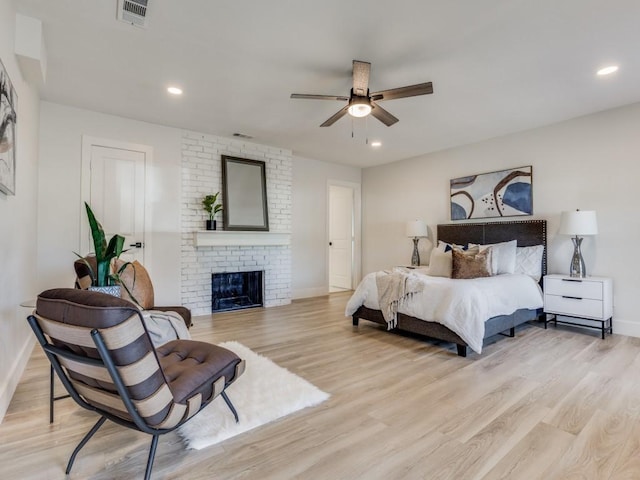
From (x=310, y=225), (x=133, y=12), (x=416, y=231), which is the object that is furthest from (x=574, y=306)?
(x=133, y=12)

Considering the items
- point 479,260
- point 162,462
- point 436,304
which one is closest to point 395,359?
point 436,304

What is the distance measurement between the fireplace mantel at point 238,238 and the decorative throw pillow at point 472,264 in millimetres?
2711

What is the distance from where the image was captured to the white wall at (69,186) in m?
3.69

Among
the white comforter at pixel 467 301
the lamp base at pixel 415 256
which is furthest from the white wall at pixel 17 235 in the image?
the lamp base at pixel 415 256

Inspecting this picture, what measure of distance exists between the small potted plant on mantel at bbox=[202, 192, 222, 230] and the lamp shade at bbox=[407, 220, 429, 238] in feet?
10.3

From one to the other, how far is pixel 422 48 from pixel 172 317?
2825 millimetres

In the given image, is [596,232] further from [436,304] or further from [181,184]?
[181,184]

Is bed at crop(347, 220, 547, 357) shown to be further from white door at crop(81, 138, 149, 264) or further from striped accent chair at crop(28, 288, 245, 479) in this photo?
white door at crop(81, 138, 149, 264)

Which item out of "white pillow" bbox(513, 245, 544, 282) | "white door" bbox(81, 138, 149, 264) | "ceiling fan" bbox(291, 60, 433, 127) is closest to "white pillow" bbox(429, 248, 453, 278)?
"white pillow" bbox(513, 245, 544, 282)

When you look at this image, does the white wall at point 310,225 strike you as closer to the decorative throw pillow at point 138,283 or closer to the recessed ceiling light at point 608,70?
the decorative throw pillow at point 138,283

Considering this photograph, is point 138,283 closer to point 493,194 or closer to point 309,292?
point 309,292

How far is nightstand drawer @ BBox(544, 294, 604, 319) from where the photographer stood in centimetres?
362

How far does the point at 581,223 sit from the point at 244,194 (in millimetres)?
4404

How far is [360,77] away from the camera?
273 cm
